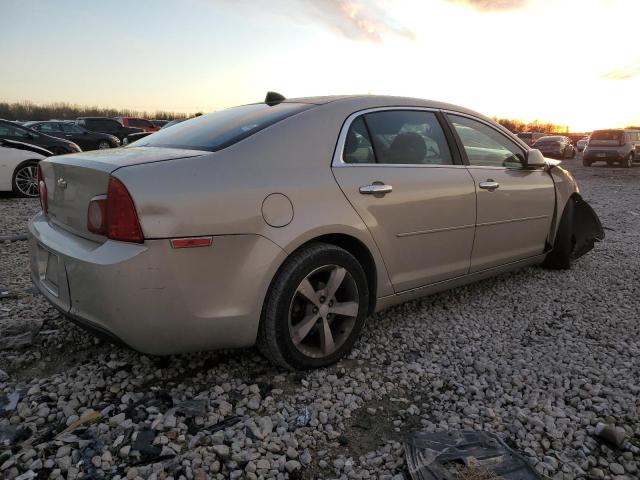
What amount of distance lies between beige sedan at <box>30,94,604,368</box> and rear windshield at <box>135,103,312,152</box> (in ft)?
0.06

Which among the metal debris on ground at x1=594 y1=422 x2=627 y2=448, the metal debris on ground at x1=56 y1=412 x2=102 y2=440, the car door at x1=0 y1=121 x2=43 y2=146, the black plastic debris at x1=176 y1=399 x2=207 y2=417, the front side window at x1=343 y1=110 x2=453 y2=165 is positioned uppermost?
the front side window at x1=343 y1=110 x2=453 y2=165

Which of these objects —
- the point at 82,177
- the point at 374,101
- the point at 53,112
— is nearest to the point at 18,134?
the point at 82,177

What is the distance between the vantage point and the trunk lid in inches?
91.2

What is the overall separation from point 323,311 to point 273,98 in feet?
5.49

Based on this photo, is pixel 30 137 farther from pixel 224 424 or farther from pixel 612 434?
pixel 612 434

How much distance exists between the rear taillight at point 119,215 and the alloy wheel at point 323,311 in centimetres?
88

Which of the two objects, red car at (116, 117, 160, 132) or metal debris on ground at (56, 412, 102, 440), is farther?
red car at (116, 117, 160, 132)

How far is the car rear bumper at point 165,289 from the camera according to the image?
7.14ft

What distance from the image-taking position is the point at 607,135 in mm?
21344

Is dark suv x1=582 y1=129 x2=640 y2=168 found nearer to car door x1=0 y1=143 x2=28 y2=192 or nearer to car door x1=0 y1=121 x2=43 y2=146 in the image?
car door x1=0 y1=121 x2=43 y2=146

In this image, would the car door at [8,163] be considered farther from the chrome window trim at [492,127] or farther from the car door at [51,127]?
the car door at [51,127]

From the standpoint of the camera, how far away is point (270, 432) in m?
2.26

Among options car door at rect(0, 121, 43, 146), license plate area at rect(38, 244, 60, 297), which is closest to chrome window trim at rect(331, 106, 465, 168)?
license plate area at rect(38, 244, 60, 297)

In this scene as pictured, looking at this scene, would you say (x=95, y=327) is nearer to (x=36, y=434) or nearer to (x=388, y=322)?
(x=36, y=434)
